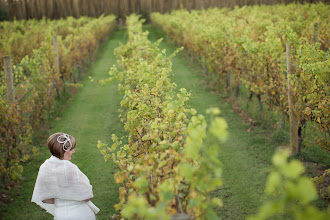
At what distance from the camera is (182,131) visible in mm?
2930

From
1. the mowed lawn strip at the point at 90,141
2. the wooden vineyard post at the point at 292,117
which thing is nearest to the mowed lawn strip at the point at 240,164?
the wooden vineyard post at the point at 292,117

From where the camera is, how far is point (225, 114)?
8523 millimetres

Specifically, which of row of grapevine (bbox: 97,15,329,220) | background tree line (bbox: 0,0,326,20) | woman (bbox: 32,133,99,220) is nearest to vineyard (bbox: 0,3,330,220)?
row of grapevine (bbox: 97,15,329,220)

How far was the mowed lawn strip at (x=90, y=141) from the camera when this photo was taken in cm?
494

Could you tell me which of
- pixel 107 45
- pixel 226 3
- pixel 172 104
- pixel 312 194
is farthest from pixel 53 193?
pixel 226 3

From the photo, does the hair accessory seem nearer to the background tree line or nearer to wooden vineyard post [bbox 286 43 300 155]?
wooden vineyard post [bbox 286 43 300 155]

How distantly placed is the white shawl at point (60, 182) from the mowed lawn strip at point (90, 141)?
1.48 meters

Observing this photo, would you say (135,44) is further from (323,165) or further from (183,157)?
(183,157)

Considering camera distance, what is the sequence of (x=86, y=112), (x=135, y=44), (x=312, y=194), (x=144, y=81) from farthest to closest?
1. (x=86, y=112)
2. (x=135, y=44)
3. (x=144, y=81)
4. (x=312, y=194)

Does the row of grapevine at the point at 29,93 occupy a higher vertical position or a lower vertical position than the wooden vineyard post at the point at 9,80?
lower

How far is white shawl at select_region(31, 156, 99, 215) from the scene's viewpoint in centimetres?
321

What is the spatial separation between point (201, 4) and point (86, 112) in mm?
27833

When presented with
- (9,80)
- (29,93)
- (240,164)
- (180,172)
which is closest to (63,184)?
(180,172)

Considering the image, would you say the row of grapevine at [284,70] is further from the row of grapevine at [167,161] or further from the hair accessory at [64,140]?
the hair accessory at [64,140]
